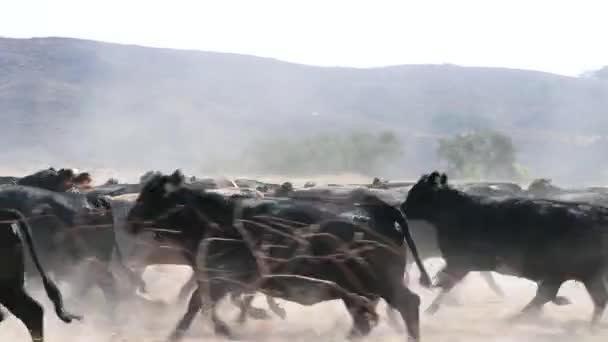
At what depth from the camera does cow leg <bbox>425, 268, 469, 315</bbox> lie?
9.70 m

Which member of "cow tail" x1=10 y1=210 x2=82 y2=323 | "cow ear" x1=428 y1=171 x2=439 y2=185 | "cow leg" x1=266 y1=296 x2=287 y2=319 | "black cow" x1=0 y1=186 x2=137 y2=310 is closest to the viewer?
"cow tail" x1=10 y1=210 x2=82 y2=323

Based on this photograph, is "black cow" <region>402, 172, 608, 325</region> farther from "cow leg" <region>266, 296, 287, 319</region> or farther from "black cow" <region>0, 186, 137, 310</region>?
"black cow" <region>0, 186, 137, 310</region>

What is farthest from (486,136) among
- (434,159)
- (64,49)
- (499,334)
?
(64,49)

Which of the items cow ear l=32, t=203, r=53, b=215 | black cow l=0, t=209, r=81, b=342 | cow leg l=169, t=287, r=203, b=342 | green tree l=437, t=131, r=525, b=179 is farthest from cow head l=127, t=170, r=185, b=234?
green tree l=437, t=131, r=525, b=179

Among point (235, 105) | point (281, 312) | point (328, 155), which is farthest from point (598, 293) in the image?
point (235, 105)

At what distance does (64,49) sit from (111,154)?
1472 inches

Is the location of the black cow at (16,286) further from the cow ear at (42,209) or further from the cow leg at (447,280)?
the cow leg at (447,280)

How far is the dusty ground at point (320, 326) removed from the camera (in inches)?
→ 332

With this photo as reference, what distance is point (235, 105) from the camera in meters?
87.5

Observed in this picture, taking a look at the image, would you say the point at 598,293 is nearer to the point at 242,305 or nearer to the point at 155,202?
the point at 242,305

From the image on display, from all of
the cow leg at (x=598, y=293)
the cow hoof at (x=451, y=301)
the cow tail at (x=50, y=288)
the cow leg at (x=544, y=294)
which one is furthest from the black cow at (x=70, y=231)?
the cow leg at (x=598, y=293)

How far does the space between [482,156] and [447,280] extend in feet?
138

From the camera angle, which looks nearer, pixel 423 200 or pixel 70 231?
pixel 70 231

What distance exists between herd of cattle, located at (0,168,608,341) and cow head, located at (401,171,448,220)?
0.04ft
